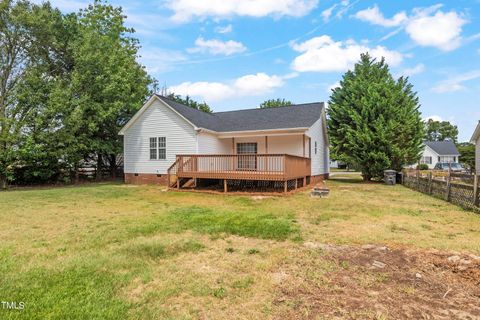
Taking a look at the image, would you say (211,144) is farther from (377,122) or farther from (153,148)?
(377,122)

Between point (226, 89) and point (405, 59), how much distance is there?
31.6m

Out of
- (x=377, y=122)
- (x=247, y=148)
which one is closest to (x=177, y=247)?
(x=247, y=148)

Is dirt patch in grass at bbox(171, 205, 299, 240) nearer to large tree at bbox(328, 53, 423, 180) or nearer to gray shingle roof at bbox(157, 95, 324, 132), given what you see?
gray shingle roof at bbox(157, 95, 324, 132)

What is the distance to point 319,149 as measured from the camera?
19.0m

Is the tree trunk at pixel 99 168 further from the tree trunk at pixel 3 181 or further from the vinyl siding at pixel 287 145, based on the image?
the vinyl siding at pixel 287 145

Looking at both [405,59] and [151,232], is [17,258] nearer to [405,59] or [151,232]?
[151,232]

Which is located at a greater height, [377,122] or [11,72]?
[11,72]

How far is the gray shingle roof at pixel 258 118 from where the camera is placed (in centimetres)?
1566

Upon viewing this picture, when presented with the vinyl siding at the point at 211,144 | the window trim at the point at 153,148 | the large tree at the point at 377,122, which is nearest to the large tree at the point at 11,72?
the window trim at the point at 153,148

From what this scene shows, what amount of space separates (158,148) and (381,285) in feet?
48.4

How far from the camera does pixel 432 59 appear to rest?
15.4 meters

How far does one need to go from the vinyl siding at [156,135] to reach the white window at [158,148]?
0.70ft

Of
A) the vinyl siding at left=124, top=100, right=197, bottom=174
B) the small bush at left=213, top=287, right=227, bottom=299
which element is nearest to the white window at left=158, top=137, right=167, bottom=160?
the vinyl siding at left=124, top=100, right=197, bottom=174

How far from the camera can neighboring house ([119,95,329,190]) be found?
1405 centimetres
